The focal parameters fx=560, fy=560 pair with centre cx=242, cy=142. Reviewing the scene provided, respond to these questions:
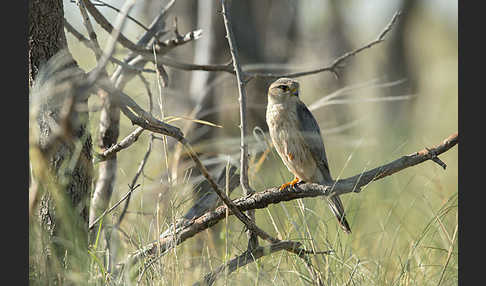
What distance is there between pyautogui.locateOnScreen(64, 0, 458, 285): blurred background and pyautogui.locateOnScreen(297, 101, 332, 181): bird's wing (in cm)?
18

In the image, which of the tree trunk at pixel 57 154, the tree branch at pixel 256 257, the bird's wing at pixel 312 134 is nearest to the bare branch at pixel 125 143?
the tree trunk at pixel 57 154

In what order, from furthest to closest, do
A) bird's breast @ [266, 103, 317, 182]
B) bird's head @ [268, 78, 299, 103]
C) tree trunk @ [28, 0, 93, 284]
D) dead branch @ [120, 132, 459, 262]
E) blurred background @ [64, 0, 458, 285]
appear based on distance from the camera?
Result: 1. bird's head @ [268, 78, 299, 103]
2. bird's breast @ [266, 103, 317, 182]
3. blurred background @ [64, 0, 458, 285]
4. dead branch @ [120, 132, 459, 262]
5. tree trunk @ [28, 0, 93, 284]

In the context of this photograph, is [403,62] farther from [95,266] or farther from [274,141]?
[95,266]

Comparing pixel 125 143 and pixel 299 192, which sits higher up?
pixel 125 143

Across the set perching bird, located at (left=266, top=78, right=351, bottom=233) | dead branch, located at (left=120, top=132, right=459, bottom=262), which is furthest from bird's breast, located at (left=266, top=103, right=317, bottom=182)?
dead branch, located at (left=120, top=132, right=459, bottom=262)

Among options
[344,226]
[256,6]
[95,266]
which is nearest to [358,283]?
[344,226]

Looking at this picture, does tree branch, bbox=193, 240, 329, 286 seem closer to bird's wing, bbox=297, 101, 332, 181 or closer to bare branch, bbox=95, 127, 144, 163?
bare branch, bbox=95, 127, 144, 163

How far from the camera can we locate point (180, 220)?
3070mm

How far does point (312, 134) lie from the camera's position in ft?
13.2

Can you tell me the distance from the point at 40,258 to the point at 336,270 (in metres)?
1.46

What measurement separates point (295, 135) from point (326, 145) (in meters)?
4.60

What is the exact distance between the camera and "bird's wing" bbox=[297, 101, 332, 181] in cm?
398

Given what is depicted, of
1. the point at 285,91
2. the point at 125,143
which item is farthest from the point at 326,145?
the point at 125,143

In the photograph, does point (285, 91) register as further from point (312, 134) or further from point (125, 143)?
point (125, 143)
